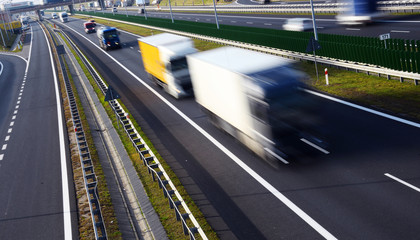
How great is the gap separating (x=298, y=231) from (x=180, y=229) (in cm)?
348

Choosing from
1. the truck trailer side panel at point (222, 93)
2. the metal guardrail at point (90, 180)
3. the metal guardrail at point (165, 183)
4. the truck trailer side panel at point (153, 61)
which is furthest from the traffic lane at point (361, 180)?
the truck trailer side panel at point (153, 61)

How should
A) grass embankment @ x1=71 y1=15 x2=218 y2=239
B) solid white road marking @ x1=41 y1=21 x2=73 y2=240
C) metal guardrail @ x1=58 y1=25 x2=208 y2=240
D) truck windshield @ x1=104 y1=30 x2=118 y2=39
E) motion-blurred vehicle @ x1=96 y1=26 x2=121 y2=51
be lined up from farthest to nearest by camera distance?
truck windshield @ x1=104 y1=30 x2=118 y2=39 → motion-blurred vehicle @ x1=96 y1=26 x2=121 y2=51 → solid white road marking @ x1=41 y1=21 x2=73 y2=240 → grass embankment @ x1=71 y1=15 x2=218 y2=239 → metal guardrail @ x1=58 y1=25 x2=208 y2=240

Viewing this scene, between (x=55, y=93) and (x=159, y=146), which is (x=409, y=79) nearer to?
(x=159, y=146)

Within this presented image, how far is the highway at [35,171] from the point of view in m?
15.4

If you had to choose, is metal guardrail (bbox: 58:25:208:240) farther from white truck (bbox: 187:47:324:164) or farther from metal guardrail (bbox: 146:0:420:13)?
metal guardrail (bbox: 146:0:420:13)

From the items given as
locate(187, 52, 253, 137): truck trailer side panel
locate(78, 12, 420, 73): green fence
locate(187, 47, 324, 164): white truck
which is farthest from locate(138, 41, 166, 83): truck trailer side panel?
locate(187, 47, 324, 164): white truck

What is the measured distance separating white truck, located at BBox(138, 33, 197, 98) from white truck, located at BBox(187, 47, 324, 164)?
27.7ft

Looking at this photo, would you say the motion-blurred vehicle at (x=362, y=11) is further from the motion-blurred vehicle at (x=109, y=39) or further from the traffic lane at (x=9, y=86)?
the traffic lane at (x=9, y=86)

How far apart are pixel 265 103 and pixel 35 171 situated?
449 inches

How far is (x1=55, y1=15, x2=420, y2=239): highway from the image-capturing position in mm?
12289

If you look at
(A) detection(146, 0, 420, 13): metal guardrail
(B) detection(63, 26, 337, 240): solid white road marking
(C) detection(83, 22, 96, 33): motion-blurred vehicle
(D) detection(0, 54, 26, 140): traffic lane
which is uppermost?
(C) detection(83, 22, 96, 33): motion-blurred vehicle

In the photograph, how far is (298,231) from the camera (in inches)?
482

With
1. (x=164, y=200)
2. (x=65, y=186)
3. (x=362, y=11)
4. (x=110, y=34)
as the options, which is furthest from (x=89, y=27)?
(x=164, y=200)

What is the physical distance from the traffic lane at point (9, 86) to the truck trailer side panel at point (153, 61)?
10411mm
